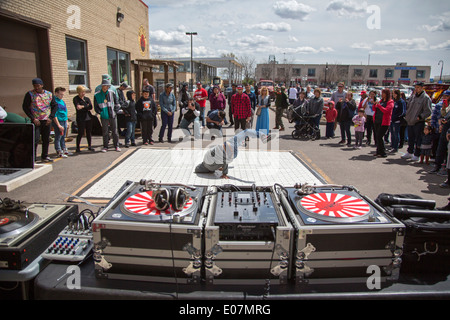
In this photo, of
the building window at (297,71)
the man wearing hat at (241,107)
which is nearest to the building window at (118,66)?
the man wearing hat at (241,107)

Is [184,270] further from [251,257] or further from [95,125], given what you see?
[95,125]

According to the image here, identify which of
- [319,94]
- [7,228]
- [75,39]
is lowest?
[7,228]

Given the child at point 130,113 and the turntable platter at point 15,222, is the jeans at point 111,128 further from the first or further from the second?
the turntable platter at point 15,222

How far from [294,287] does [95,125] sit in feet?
34.2

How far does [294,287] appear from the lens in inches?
104

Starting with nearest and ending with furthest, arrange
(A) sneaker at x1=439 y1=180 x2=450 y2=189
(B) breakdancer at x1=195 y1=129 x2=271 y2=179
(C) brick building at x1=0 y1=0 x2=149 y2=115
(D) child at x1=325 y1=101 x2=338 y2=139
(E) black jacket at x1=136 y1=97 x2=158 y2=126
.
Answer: (B) breakdancer at x1=195 y1=129 x2=271 y2=179 → (A) sneaker at x1=439 y1=180 x2=450 y2=189 → (C) brick building at x1=0 y1=0 x2=149 y2=115 → (E) black jacket at x1=136 y1=97 x2=158 y2=126 → (D) child at x1=325 y1=101 x2=338 y2=139

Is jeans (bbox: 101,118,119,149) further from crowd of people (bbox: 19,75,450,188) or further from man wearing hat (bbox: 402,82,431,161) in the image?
man wearing hat (bbox: 402,82,431,161)

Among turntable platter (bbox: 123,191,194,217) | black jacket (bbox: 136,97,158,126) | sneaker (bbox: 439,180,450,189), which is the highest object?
black jacket (bbox: 136,97,158,126)

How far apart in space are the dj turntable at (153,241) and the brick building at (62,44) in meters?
9.05

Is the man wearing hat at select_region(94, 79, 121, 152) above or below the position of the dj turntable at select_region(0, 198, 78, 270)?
above

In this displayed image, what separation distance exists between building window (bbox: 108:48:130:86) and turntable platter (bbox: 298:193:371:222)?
52.0 ft

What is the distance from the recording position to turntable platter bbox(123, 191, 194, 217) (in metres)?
2.71

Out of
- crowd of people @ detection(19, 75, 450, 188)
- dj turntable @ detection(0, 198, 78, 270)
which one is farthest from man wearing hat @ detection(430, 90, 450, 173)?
dj turntable @ detection(0, 198, 78, 270)

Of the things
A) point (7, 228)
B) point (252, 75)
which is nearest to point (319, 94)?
point (7, 228)
